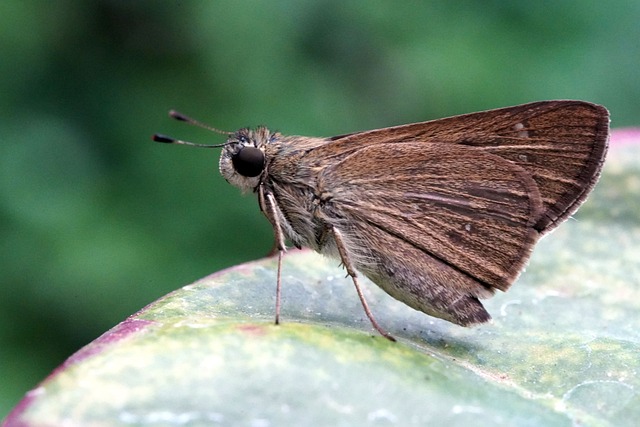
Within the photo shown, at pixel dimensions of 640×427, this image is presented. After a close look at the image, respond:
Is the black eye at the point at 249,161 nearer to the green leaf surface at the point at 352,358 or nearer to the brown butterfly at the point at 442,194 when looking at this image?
the brown butterfly at the point at 442,194

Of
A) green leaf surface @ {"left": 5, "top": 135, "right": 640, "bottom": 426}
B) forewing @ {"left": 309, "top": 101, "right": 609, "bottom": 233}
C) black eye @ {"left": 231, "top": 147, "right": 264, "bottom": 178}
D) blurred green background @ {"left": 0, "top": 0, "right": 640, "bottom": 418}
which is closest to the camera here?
green leaf surface @ {"left": 5, "top": 135, "right": 640, "bottom": 426}

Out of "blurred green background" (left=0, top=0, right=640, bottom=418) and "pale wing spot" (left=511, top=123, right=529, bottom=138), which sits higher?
"blurred green background" (left=0, top=0, right=640, bottom=418)

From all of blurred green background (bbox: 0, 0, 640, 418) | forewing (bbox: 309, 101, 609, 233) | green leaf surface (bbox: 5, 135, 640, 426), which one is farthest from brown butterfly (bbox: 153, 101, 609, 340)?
blurred green background (bbox: 0, 0, 640, 418)

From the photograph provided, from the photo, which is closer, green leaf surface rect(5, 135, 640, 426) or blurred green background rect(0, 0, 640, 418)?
green leaf surface rect(5, 135, 640, 426)

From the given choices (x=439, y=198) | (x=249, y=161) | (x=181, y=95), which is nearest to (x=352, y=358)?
(x=439, y=198)

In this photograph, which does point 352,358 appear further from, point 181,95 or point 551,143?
point 181,95

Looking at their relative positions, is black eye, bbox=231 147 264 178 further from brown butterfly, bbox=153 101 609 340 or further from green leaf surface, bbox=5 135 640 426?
green leaf surface, bbox=5 135 640 426

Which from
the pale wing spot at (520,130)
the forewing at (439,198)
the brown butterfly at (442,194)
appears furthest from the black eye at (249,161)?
the pale wing spot at (520,130)

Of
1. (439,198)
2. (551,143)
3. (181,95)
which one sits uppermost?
(181,95)

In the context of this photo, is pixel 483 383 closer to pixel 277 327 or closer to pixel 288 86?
pixel 277 327
